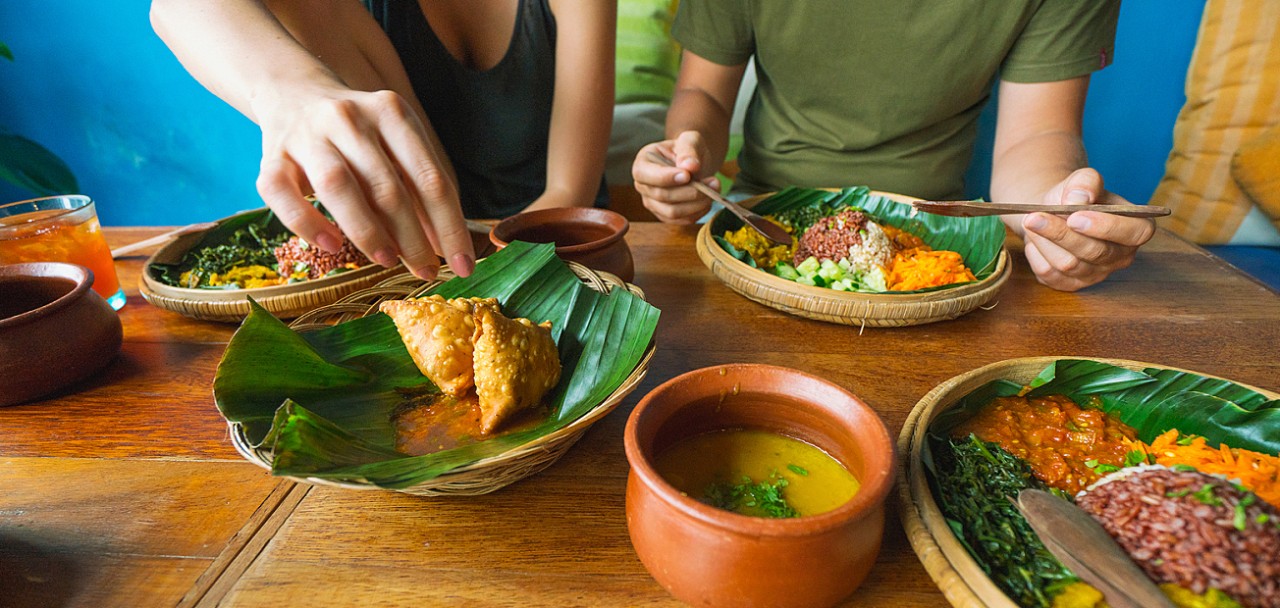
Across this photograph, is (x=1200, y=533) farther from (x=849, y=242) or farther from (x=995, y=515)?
(x=849, y=242)

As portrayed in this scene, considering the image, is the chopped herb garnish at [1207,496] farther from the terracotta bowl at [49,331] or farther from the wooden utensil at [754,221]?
the terracotta bowl at [49,331]

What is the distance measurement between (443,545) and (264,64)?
3.76 ft

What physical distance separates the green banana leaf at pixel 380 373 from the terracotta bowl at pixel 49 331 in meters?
0.44

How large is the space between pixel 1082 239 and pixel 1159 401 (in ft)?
1.98

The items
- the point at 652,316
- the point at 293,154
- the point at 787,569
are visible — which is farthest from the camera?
the point at 652,316

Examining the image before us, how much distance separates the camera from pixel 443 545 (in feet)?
3.19

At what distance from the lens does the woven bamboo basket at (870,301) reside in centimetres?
153

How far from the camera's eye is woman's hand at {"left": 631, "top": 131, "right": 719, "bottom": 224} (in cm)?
199

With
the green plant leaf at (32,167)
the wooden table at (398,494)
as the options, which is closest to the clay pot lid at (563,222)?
the wooden table at (398,494)

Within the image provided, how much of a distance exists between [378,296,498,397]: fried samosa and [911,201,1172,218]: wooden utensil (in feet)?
4.07

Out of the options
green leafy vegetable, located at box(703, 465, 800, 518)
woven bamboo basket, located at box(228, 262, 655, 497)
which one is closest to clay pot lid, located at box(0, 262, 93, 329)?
woven bamboo basket, located at box(228, 262, 655, 497)

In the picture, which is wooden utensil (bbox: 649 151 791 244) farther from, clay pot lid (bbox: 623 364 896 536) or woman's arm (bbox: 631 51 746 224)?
clay pot lid (bbox: 623 364 896 536)

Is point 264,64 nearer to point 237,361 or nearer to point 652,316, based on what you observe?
point 237,361

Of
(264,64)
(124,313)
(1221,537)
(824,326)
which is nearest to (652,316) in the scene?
(824,326)
